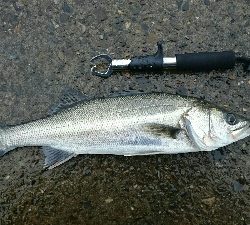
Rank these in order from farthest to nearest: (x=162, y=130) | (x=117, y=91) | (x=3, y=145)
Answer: (x=117, y=91) < (x=3, y=145) < (x=162, y=130)

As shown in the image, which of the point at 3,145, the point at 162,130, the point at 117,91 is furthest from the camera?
the point at 117,91

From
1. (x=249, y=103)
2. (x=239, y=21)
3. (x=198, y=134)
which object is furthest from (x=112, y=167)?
(x=239, y=21)

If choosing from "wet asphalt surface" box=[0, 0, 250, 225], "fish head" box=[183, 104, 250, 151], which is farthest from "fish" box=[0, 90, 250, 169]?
"wet asphalt surface" box=[0, 0, 250, 225]

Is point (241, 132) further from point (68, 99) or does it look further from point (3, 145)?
point (3, 145)

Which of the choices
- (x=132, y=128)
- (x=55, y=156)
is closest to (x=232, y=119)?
(x=132, y=128)

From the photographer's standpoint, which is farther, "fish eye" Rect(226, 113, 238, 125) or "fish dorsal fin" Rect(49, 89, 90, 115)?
"fish dorsal fin" Rect(49, 89, 90, 115)

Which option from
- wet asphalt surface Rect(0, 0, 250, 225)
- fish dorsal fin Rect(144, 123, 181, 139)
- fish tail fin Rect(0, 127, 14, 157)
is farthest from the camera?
wet asphalt surface Rect(0, 0, 250, 225)

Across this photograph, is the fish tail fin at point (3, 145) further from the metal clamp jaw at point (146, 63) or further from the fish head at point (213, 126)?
the fish head at point (213, 126)

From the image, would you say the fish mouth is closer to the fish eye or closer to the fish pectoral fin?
the fish eye
